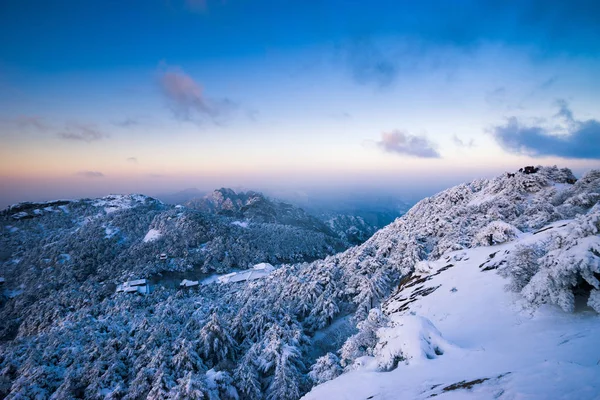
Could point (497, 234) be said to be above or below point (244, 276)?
above

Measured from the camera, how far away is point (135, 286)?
85.6 m

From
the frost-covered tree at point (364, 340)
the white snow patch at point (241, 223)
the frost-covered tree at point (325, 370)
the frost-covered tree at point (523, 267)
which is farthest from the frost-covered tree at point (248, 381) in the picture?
the white snow patch at point (241, 223)

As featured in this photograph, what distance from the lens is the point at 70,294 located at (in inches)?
2970

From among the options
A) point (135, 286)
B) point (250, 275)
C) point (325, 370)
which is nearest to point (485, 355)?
point (325, 370)

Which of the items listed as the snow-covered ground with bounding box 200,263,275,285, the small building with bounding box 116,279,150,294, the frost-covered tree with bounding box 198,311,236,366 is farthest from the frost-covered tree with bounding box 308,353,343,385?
the small building with bounding box 116,279,150,294

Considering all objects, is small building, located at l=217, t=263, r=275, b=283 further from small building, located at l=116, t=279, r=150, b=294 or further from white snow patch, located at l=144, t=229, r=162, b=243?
white snow patch, located at l=144, t=229, r=162, b=243

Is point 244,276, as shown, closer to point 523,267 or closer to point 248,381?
point 248,381

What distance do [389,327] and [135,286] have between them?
9712cm

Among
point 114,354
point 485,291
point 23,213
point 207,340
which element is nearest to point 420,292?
point 485,291

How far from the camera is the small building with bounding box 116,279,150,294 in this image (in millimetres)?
82438

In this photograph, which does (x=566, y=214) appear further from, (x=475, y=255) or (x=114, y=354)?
(x=114, y=354)

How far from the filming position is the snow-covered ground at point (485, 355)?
320 inches

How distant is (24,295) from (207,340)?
101 metres

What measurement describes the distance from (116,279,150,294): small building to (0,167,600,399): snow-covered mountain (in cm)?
1848
